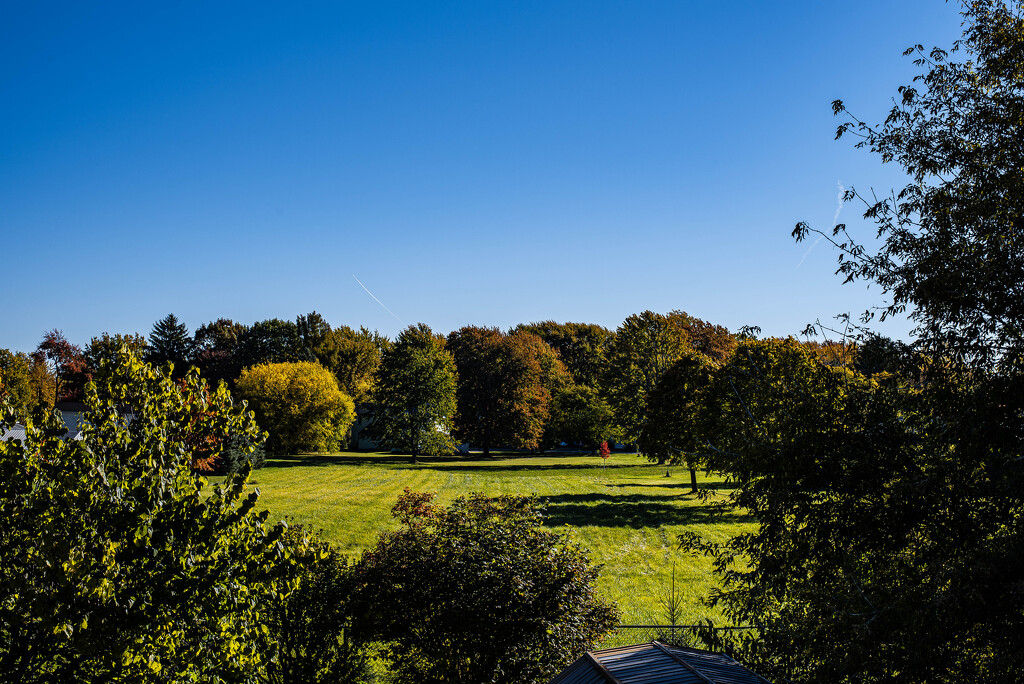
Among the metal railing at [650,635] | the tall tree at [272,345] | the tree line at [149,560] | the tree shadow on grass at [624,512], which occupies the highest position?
the tall tree at [272,345]

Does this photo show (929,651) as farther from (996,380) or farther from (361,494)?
(361,494)

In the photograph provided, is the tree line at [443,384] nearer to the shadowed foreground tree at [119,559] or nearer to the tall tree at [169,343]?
the tall tree at [169,343]

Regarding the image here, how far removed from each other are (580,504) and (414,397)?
2600 centimetres

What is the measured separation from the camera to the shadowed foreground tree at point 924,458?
282 inches

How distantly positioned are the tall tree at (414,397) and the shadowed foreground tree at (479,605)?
43730mm

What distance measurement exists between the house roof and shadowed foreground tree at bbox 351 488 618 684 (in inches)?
55.9

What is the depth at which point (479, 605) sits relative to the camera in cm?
955

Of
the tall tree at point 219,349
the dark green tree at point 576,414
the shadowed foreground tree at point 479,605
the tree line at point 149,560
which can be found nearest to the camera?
the tree line at point 149,560

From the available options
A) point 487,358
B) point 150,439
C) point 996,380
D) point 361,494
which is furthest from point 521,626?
point 487,358

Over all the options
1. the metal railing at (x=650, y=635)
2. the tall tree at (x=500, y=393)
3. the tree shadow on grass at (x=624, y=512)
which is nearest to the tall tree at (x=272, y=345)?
the tall tree at (x=500, y=393)

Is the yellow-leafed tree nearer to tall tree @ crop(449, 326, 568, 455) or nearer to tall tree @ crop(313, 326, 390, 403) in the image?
tall tree @ crop(449, 326, 568, 455)

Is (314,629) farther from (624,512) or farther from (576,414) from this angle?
(576,414)

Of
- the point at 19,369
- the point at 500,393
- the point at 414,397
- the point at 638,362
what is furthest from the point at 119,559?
the point at 19,369

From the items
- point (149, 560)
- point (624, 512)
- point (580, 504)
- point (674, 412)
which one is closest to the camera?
point (149, 560)
